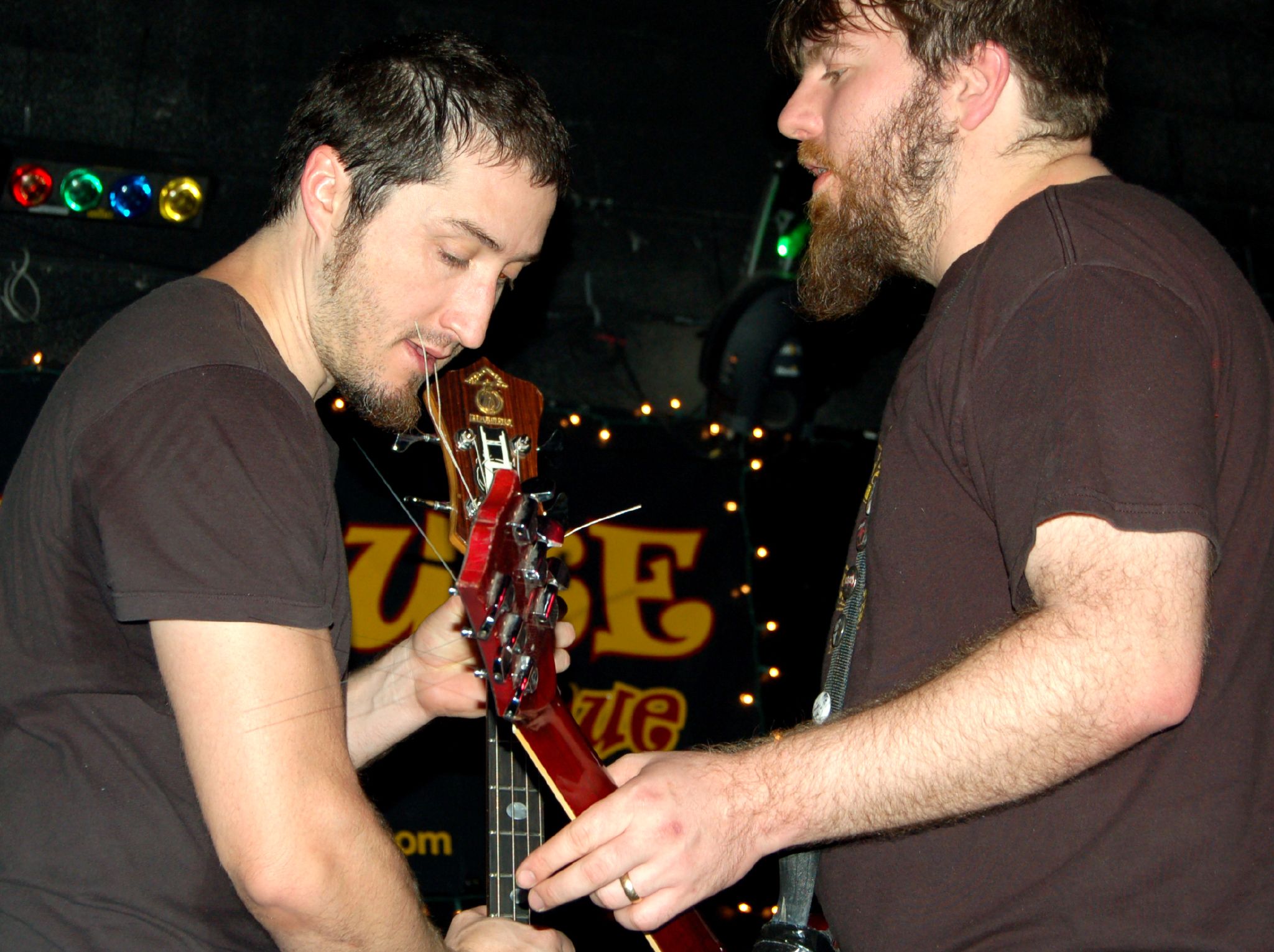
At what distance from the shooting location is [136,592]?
1.43 m

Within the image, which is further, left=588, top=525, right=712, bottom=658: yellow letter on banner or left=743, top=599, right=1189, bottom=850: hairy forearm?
left=588, top=525, right=712, bottom=658: yellow letter on banner

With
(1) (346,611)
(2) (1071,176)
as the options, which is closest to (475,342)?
(1) (346,611)

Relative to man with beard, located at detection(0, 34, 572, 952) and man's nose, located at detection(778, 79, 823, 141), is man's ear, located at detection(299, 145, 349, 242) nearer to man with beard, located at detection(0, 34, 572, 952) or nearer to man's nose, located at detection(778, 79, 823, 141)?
man with beard, located at detection(0, 34, 572, 952)

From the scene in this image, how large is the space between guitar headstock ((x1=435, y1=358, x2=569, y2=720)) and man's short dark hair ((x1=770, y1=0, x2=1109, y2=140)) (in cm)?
92

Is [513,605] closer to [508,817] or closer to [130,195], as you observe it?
[508,817]

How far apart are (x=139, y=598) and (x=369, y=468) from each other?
8.07 ft

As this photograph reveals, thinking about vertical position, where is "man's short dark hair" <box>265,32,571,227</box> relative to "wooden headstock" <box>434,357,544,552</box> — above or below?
above

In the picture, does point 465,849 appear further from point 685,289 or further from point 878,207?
point 878,207

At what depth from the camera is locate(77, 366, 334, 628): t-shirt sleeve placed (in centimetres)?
144

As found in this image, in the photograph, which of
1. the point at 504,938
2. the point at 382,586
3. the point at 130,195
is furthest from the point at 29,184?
the point at 504,938

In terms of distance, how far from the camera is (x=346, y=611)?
72.1 inches

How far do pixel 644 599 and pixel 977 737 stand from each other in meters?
2.64

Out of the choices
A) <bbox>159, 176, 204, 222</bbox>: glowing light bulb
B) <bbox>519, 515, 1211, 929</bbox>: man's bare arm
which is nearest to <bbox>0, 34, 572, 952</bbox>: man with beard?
<bbox>519, 515, 1211, 929</bbox>: man's bare arm

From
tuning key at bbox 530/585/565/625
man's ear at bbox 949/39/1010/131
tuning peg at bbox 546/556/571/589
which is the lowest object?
tuning key at bbox 530/585/565/625
